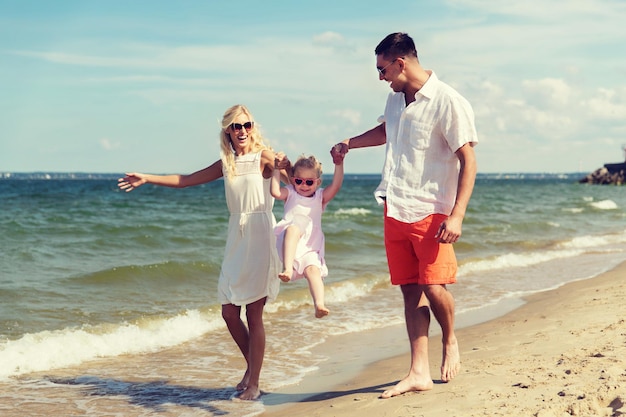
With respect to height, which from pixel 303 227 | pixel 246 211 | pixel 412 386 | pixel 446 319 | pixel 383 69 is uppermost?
pixel 383 69

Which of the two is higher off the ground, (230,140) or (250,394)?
(230,140)

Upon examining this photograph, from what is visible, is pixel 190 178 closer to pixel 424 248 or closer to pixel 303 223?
pixel 303 223

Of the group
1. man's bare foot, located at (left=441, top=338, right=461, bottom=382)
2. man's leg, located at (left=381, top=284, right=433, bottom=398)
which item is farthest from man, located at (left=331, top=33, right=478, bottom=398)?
man's bare foot, located at (left=441, top=338, right=461, bottom=382)

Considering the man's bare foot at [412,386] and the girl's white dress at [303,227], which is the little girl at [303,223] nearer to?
the girl's white dress at [303,227]

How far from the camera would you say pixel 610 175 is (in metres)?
79.8

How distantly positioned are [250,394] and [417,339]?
1.40m

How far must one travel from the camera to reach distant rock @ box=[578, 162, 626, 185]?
7712 centimetres

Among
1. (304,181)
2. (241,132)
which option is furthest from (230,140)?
(304,181)

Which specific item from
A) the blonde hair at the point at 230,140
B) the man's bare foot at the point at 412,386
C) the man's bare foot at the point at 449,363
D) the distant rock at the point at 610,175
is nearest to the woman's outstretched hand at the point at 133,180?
the blonde hair at the point at 230,140

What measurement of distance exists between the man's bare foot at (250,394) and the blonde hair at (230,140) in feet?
4.98

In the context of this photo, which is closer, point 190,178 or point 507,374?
point 507,374

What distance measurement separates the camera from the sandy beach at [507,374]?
3.92m

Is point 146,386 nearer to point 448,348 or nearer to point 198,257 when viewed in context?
point 448,348

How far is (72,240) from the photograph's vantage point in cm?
1719
